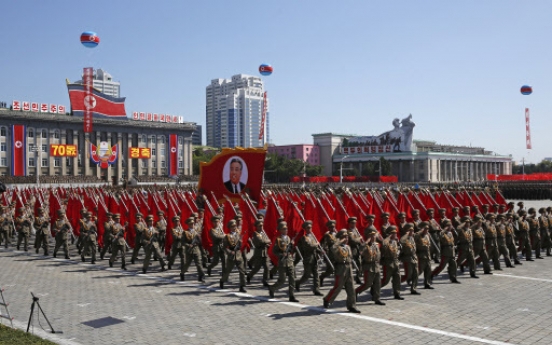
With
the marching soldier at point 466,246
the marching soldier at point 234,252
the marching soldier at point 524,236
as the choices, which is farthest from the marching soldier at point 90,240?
the marching soldier at point 524,236

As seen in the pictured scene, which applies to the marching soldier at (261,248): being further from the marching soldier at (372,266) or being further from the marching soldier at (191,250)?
the marching soldier at (372,266)

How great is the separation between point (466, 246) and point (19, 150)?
2744 inches

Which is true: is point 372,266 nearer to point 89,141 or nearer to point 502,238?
point 502,238

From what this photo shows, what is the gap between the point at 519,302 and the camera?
35.0ft

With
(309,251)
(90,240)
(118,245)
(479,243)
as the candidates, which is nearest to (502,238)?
(479,243)

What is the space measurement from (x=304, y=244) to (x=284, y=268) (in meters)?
0.66

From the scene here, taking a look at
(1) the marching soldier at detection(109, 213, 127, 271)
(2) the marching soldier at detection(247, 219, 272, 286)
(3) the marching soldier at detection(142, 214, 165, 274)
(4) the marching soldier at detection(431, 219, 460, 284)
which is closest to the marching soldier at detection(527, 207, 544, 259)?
(4) the marching soldier at detection(431, 219, 460, 284)

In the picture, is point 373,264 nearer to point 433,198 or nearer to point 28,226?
point 433,198

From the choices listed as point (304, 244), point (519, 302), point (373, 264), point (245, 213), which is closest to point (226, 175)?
point (245, 213)

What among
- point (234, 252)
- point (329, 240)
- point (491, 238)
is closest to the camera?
point (329, 240)

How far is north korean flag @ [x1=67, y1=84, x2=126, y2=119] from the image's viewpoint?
73.9 meters

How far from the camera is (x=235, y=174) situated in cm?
2002

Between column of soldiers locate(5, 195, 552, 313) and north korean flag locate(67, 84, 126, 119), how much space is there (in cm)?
6063

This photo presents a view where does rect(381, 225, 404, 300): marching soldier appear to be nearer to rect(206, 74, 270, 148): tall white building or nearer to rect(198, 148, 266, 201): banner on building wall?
rect(198, 148, 266, 201): banner on building wall
